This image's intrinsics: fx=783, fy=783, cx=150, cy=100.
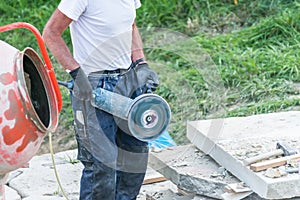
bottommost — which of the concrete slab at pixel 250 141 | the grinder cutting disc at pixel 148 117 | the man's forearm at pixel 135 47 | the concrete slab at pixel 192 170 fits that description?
the concrete slab at pixel 192 170

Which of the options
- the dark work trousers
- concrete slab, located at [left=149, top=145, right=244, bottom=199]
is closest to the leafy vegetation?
concrete slab, located at [left=149, top=145, right=244, bottom=199]

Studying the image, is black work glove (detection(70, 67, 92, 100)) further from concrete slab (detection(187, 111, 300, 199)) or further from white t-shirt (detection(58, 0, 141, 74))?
concrete slab (detection(187, 111, 300, 199))

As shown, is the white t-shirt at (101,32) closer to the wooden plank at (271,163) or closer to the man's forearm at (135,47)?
the man's forearm at (135,47)

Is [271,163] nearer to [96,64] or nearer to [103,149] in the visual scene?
[103,149]

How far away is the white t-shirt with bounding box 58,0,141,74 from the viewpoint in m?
4.39

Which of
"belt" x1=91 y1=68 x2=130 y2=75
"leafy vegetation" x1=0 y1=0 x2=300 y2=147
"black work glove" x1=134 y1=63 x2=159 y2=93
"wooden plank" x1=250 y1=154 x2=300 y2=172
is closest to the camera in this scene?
"wooden plank" x1=250 y1=154 x2=300 y2=172

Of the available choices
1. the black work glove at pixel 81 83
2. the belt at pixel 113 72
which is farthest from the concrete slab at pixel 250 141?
the black work glove at pixel 81 83

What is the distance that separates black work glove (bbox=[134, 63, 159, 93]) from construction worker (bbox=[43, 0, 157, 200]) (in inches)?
4.2

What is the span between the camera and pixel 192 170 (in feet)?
15.5

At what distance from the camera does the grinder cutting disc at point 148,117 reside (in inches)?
167

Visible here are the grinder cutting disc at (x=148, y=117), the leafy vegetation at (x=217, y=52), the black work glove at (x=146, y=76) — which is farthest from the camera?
the leafy vegetation at (x=217, y=52)

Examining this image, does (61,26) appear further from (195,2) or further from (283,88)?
(195,2)

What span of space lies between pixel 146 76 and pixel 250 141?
776mm

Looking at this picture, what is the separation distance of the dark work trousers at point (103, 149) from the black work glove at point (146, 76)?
7.9 inches
